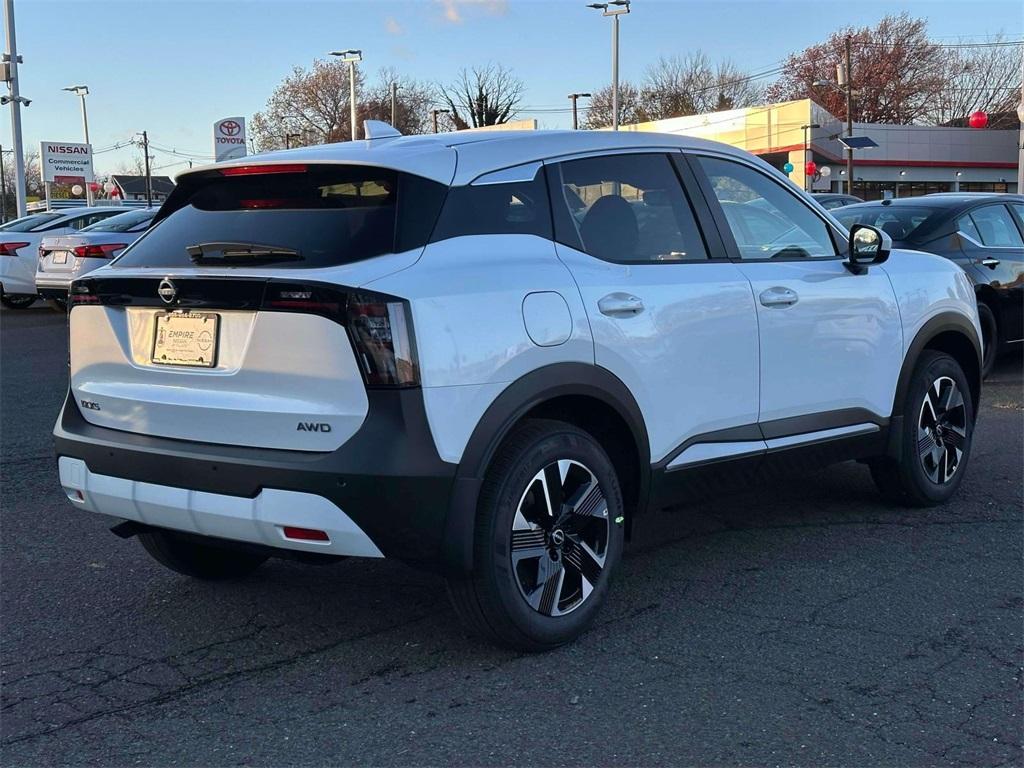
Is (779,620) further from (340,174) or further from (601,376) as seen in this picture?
(340,174)

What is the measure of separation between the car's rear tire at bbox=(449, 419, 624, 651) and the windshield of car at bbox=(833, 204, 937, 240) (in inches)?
242

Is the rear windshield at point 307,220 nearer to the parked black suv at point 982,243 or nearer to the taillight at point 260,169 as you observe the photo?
the taillight at point 260,169

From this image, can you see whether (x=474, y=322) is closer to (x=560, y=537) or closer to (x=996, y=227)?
(x=560, y=537)

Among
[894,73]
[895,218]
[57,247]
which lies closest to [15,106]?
[57,247]

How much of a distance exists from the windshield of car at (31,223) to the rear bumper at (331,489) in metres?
16.7

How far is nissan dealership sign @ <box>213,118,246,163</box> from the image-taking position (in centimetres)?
2489

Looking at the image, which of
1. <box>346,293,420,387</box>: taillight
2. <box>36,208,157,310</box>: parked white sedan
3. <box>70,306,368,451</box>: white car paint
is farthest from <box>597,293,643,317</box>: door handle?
<box>36,208,157,310</box>: parked white sedan

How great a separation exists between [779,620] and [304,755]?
6.16 feet

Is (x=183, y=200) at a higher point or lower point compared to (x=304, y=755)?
higher

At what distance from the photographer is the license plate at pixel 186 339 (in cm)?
374

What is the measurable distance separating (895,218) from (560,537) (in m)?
7.01

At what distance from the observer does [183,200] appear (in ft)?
14.1

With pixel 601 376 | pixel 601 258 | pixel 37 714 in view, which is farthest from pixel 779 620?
pixel 37 714

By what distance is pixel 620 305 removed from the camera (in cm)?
411
